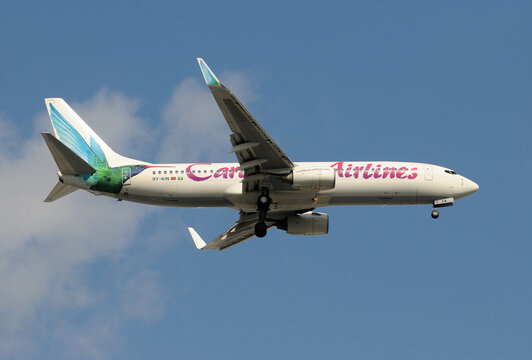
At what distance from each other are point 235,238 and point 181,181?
888 centimetres

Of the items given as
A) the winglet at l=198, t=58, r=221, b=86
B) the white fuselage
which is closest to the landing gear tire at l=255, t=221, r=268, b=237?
the white fuselage

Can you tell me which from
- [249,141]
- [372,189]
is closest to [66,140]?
[249,141]

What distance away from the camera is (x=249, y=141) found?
61.6 metres

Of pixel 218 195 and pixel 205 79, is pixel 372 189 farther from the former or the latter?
pixel 205 79

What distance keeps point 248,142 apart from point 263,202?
5465mm

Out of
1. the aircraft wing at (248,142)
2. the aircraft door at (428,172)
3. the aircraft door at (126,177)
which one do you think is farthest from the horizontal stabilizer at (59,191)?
the aircraft door at (428,172)

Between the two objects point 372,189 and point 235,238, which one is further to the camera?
point 235,238

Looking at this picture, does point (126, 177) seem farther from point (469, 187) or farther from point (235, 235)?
point (469, 187)

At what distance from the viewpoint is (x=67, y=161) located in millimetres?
65312

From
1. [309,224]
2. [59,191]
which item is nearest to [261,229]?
[309,224]

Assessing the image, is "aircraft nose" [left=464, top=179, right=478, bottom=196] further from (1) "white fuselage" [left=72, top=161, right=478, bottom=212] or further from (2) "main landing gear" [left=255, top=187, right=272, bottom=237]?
(2) "main landing gear" [left=255, top=187, right=272, bottom=237]

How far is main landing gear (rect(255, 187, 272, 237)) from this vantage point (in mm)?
65500

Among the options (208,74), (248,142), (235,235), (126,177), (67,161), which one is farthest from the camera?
(235,235)

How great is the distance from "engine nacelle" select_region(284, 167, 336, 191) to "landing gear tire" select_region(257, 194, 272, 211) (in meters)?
2.22
